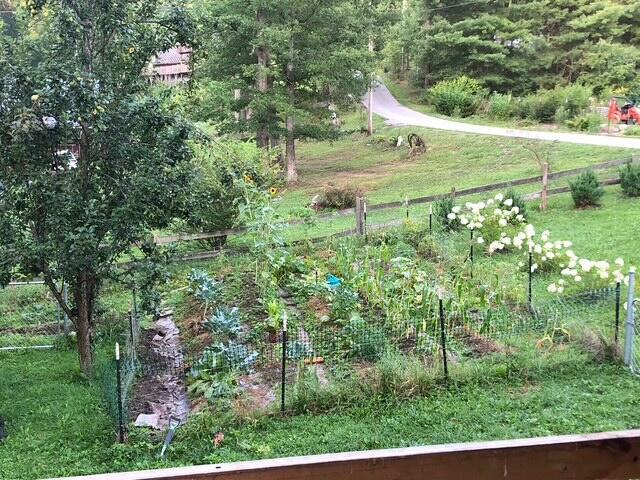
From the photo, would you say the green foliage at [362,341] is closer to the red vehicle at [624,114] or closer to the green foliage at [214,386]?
the green foliage at [214,386]

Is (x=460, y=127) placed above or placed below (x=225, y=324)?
above

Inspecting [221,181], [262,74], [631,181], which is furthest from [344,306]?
[262,74]

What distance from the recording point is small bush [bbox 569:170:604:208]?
14078mm

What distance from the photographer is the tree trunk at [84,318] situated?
7.62 m

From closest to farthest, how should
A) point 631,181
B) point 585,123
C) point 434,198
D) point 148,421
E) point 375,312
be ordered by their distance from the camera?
point 148,421
point 375,312
point 631,181
point 434,198
point 585,123

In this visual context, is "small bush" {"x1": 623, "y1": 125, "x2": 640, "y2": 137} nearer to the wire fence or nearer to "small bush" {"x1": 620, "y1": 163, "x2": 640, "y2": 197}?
"small bush" {"x1": 620, "y1": 163, "x2": 640, "y2": 197}

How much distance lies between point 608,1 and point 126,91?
112 ft

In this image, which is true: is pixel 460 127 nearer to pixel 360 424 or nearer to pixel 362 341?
pixel 362 341

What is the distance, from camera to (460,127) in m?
29.5

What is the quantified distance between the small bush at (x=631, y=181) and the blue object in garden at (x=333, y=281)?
844 centimetres

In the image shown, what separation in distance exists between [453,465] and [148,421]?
5.08 m

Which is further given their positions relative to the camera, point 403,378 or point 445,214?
point 445,214

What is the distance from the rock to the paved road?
18530 mm

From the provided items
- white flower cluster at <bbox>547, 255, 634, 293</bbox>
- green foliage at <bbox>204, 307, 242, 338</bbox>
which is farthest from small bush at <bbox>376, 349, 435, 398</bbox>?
white flower cluster at <bbox>547, 255, 634, 293</bbox>
